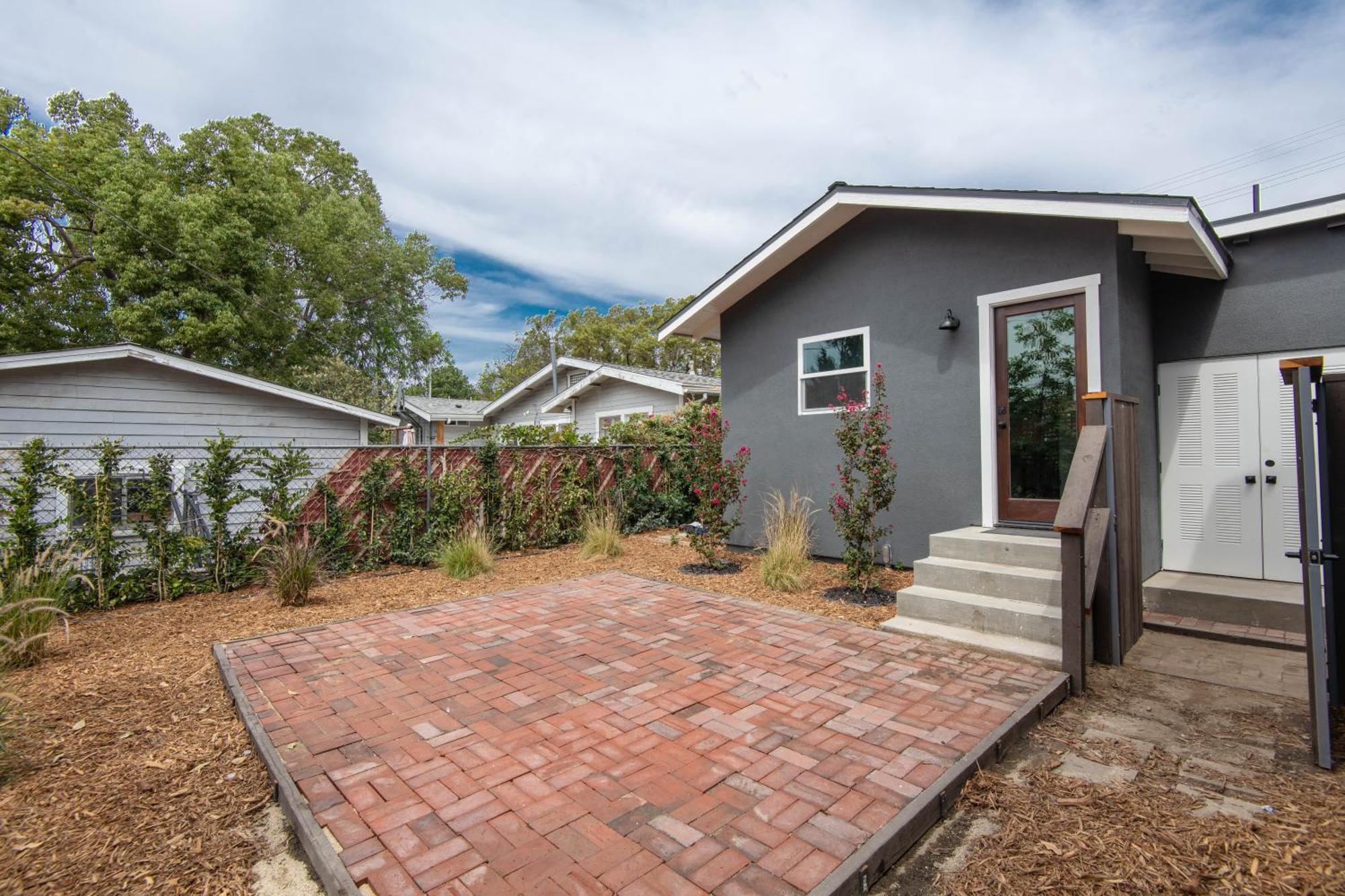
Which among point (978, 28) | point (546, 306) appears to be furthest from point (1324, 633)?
point (546, 306)

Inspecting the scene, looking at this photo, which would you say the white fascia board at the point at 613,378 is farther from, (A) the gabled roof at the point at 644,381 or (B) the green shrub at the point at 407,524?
(B) the green shrub at the point at 407,524

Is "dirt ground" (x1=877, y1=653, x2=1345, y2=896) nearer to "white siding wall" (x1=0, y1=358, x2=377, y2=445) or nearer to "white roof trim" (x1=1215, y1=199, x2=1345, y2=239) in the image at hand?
"white roof trim" (x1=1215, y1=199, x2=1345, y2=239)

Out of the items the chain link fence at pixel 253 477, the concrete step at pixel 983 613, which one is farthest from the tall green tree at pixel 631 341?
the concrete step at pixel 983 613

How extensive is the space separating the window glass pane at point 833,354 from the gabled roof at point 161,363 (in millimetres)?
6879

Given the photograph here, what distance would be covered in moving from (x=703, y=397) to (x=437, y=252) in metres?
20.4

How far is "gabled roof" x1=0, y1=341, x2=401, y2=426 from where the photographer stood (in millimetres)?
7477

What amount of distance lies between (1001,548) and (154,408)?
10938 mm

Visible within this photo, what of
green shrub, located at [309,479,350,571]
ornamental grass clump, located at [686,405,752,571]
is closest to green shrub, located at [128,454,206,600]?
green shrub, located at [309,479,350,571]

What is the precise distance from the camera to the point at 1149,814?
2215mm

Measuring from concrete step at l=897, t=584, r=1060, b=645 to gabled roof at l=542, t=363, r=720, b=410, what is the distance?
8.58 m

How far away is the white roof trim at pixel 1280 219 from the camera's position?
4.63 metres

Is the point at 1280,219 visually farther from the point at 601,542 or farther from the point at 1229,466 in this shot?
the point at 601,542

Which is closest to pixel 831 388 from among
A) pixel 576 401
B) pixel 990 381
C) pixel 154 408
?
pixel 990 381

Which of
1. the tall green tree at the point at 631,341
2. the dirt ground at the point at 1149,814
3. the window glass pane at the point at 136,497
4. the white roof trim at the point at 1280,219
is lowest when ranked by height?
the dirt ground at the point at 1149,814
